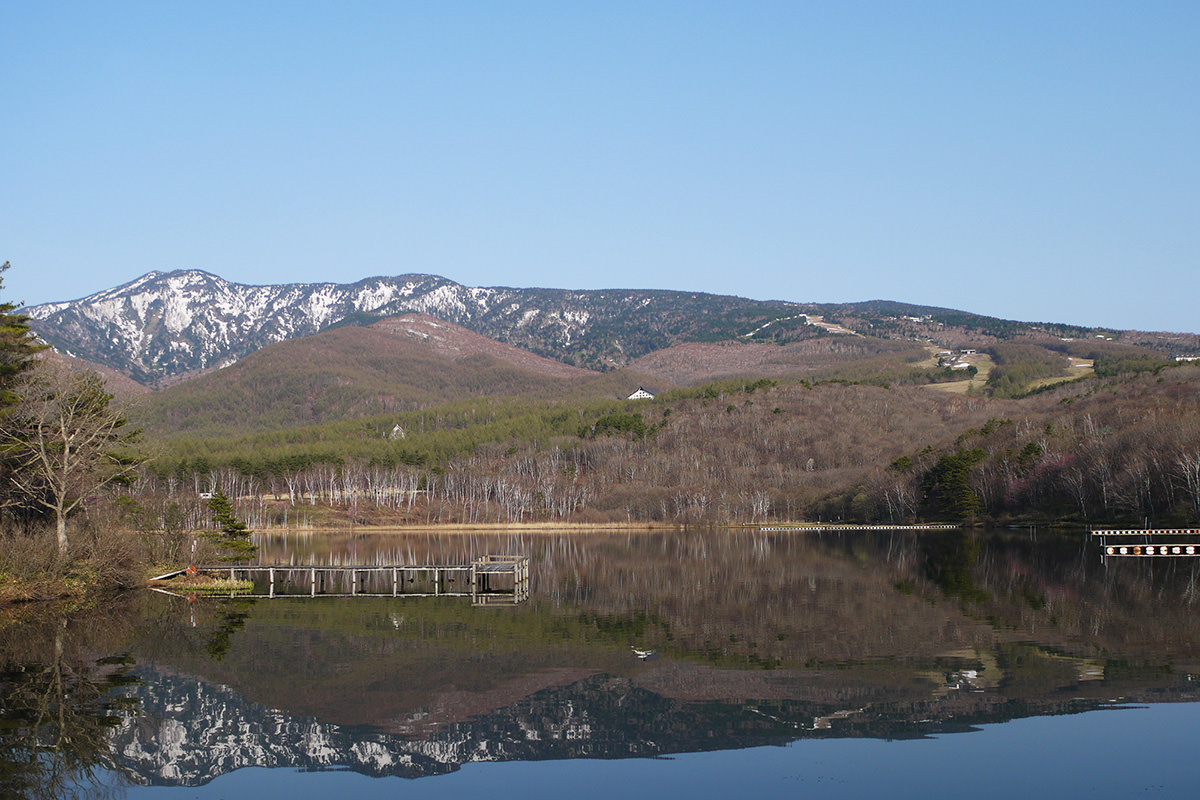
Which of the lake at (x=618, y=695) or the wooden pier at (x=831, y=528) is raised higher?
the lake at (x=618, y=695)

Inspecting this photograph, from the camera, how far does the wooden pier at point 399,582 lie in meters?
50.7

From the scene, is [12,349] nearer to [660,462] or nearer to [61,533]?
[61,533]

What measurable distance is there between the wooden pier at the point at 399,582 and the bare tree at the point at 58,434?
9.68 meters

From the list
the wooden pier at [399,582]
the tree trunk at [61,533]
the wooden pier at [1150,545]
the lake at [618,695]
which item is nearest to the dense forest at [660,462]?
the tree trunk at [61,533]

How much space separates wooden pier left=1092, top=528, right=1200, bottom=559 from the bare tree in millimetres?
57521

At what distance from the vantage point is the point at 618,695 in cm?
2573

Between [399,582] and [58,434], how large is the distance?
68.1 feet

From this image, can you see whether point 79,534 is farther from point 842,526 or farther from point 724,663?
point 842,526

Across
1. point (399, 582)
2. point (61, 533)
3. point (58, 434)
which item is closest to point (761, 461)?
point (399, 582)

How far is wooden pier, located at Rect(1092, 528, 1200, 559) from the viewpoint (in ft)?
207

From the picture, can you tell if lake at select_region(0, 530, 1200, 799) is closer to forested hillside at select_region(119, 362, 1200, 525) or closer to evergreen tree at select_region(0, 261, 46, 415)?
evergreen tree at select_region(0, 261, 46, 415)

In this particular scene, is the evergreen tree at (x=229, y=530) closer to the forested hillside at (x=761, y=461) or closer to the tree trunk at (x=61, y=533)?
the tree trunk at (x=61, y=533)

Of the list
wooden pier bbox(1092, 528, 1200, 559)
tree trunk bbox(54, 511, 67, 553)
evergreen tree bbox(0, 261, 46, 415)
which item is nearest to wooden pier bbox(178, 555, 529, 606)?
tree trunk bbox(54, 511, 67, 553)

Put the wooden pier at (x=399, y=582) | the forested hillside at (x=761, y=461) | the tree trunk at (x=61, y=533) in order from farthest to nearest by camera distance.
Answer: the forested hillside at (x=761, y=461) < the wooden pier at (x=399, y=582) < the tree trunk at (x=61, y=533)
